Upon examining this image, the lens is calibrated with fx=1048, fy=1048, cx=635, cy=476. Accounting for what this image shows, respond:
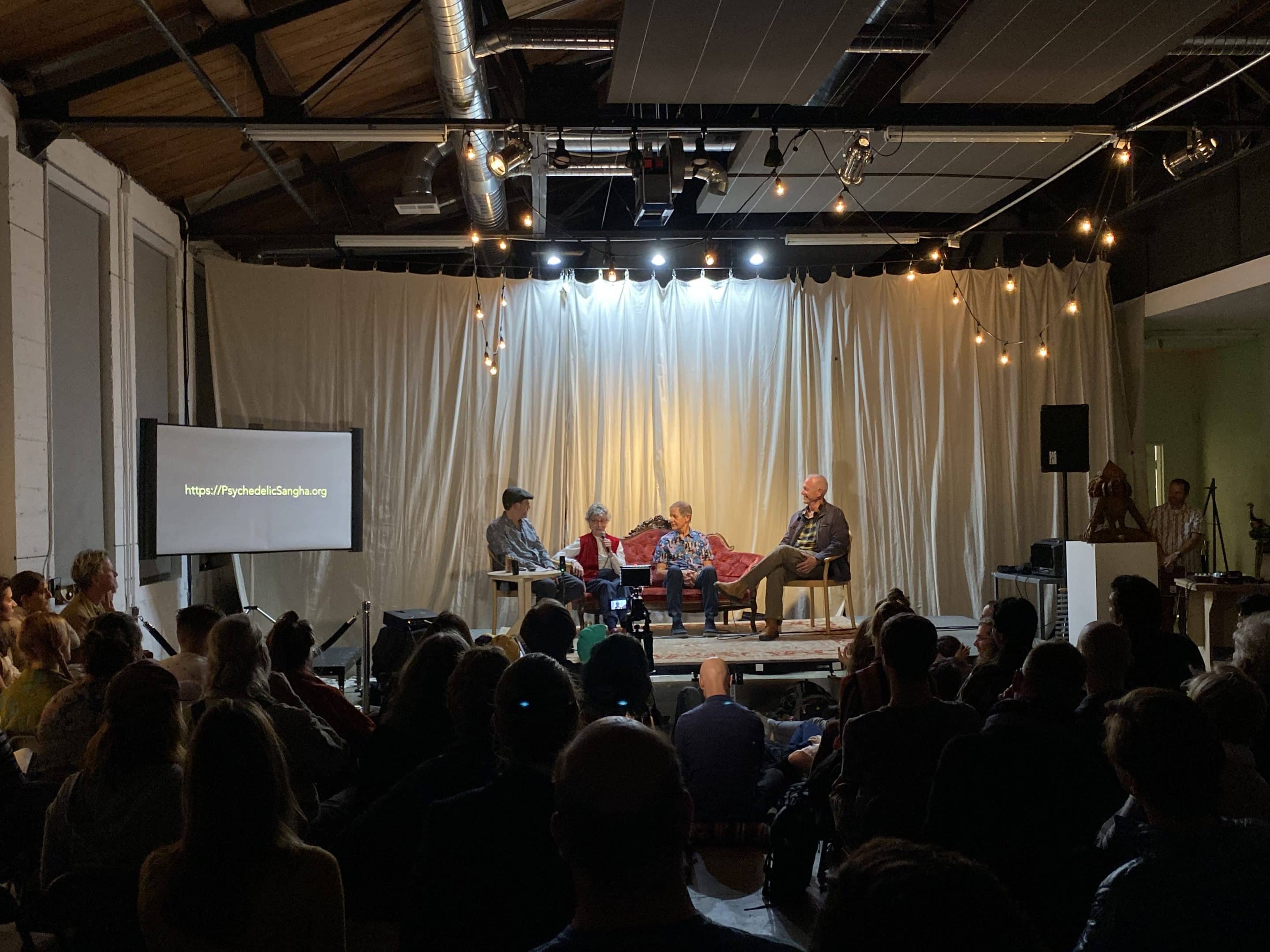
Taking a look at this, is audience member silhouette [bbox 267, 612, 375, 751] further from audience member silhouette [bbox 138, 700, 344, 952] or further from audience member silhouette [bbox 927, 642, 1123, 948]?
audience member silhouette [bbox 927, 642, 1123, 948]

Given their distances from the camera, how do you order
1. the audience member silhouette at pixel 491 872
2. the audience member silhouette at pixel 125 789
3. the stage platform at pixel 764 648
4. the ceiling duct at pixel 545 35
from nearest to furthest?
the audience member silhouette at pixel 491 872 → the audience member silhouette at pixel 125 789 → the ceiling duct at pixel 545 35 → the stage platform at pixel 764 648

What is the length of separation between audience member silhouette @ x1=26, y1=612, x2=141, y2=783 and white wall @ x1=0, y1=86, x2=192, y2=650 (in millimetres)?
3211

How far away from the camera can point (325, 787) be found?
298 cm

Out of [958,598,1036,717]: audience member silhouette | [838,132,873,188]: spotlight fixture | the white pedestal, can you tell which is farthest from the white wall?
the white pedestal

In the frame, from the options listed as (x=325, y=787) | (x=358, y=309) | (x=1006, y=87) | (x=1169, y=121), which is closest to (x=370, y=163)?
(x=358, y=309)

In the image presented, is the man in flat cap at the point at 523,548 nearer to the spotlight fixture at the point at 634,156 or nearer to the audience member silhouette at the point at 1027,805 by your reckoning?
the spotlight fixture at the point at 634,156

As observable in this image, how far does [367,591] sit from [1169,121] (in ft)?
24.9

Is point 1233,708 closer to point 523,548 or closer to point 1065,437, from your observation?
point 1065,437

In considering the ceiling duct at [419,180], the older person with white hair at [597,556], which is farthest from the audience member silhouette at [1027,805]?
the ceiling duct at [419,180]

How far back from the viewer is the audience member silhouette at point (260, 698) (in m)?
2.92

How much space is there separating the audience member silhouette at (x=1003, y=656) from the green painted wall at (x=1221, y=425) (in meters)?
7.32

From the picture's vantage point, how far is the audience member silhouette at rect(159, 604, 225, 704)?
380 centimetres

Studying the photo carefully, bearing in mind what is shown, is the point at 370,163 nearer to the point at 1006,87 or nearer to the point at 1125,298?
the point at 1006,87

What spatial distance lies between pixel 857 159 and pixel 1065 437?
3456 millimetres
